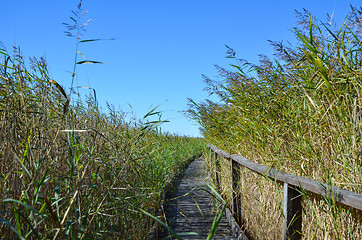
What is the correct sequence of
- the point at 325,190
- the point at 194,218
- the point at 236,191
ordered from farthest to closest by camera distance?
the point at 194,218 → the point at 236,191 → the point at 325,190

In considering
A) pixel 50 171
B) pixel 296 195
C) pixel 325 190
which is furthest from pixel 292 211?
pixel 50 171

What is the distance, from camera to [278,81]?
3080 millimetres

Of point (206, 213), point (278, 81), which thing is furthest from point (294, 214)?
point (206, 213)

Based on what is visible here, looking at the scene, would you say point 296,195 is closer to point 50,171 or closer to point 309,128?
point 309,128

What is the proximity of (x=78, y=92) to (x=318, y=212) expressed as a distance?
7.49 feet

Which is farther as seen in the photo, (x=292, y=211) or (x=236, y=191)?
(x=236, y=191)

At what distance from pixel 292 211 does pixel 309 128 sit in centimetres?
66

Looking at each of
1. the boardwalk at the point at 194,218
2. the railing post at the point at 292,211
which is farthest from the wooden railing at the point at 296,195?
the boardwalk at the point at 194,218

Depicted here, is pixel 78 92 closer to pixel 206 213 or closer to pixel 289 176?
pixel 289 176

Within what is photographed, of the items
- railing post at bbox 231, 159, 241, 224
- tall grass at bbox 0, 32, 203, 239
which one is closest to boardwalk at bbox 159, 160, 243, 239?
railing post at bbox 231, 159, 241, 224

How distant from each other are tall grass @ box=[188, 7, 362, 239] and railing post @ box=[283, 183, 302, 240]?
62mm

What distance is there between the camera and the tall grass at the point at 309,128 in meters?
1.81

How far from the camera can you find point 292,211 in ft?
7.46

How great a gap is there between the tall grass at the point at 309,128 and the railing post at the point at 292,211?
62mm
